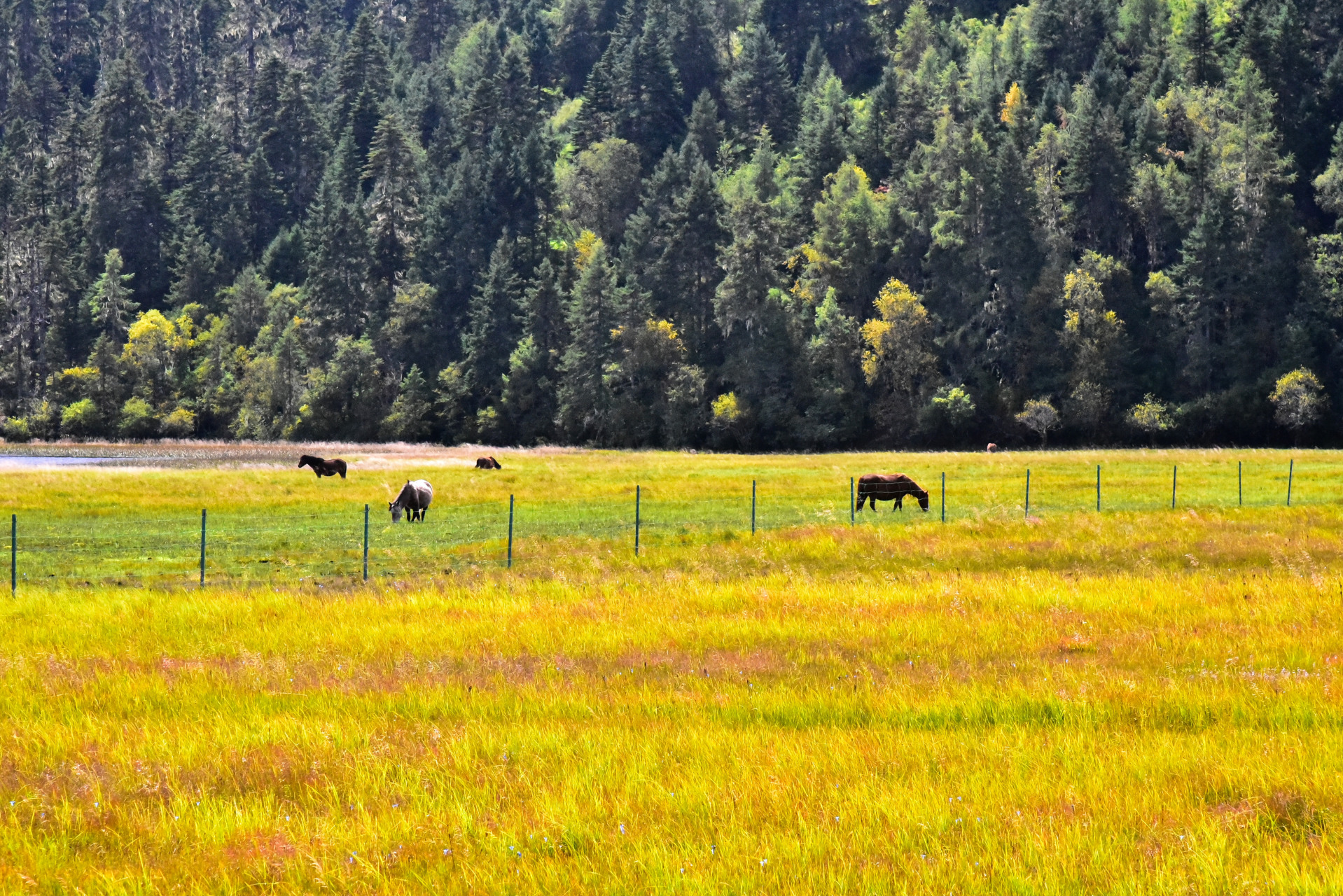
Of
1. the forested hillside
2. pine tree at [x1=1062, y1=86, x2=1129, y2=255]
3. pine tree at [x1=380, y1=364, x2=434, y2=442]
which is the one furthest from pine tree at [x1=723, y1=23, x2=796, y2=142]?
pine tree at [x1=380, y1=364, x2=434, y2=442]

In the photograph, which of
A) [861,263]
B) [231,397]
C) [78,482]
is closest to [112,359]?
[231,397]

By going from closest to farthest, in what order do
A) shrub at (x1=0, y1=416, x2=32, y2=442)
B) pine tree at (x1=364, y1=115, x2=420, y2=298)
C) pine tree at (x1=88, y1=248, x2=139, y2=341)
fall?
shrub at (x1=0, y1=416, x2=32, y2=442)
pine tree at (x1=364, y1=115, x2=420, y2=298)
pine tree at (x1=88, y1=248, x2=139, y2=341)

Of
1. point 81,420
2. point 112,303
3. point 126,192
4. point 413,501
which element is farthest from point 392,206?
point 413,501

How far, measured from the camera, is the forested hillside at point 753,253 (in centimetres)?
11025

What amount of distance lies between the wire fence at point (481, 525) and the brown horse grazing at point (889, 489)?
2.58 feet

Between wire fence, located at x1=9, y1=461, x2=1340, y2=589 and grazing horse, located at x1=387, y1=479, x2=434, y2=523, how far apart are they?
2.23 feet

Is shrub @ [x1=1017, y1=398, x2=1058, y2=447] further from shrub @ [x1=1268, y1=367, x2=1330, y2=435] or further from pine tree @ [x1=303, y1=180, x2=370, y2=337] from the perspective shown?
pine tree @ [x1=303, y1=180, x2=370, y2=337]

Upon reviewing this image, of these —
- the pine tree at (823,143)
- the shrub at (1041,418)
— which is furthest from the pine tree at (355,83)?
the shrub at (1041,418)

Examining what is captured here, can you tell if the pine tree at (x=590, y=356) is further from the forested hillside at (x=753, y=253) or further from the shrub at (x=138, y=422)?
the shrub at (x=138, y=422)

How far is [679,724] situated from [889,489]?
32.8 metres

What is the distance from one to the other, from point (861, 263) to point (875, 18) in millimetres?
88276

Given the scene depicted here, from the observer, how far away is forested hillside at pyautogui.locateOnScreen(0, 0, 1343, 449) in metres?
110

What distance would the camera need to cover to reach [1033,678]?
1383cm

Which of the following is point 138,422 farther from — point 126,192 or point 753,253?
point 753,253
